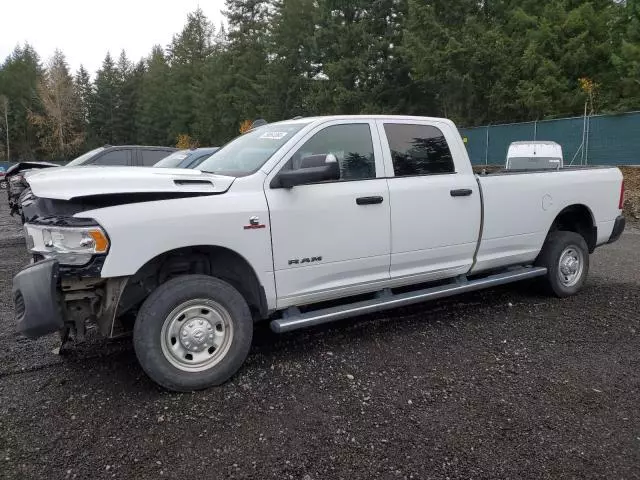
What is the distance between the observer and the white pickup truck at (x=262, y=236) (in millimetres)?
3375

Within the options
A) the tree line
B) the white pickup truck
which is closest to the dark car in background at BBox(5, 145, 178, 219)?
the white pickup truck

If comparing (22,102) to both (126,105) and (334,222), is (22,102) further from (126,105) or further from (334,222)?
(334,222)

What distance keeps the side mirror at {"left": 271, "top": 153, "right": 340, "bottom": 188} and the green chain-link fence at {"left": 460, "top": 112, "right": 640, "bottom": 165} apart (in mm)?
15585

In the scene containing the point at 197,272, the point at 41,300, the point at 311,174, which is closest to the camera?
the point at 41,300

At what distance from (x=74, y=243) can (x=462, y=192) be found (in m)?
3.33

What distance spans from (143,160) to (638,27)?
20.4 metres

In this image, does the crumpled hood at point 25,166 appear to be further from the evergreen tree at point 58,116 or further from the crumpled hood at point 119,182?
the evergreen tree at point 58,116

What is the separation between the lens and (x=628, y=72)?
69.4ft

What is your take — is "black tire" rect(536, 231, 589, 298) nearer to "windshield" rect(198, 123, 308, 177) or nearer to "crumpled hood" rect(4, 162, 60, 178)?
"windshield" rect(198, 123, 308, 177)

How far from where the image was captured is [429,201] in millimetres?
4695

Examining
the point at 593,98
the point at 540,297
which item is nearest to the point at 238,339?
the point at 540,297

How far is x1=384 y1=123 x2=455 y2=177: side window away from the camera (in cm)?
467

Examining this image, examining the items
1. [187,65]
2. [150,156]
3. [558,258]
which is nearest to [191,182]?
[558,258]

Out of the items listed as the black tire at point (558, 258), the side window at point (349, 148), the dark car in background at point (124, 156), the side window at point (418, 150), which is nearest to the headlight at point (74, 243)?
the side window at point (349, 148)
